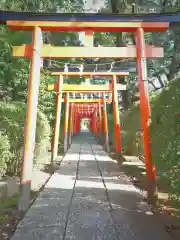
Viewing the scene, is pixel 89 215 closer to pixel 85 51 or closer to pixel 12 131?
pixel 12 131

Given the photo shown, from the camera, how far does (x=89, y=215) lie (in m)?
4.78

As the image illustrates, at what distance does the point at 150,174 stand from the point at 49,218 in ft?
6.90

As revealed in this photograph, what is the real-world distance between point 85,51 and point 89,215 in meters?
3.14

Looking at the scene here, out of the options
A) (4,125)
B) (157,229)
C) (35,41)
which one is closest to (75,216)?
(157,229)

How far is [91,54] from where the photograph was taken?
6191 millimetres

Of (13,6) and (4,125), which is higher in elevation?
(13,6)

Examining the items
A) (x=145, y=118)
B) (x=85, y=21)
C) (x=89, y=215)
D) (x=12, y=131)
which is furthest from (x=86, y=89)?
(x=89, y=215)

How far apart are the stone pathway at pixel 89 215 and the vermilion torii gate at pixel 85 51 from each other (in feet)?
2.27

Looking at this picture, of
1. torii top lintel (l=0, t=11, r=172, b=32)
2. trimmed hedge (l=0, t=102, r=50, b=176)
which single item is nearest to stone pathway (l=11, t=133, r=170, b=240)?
trimmed hedge (l=0, t=102, r=50, b=176)

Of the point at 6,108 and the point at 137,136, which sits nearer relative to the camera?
the point at 6,108

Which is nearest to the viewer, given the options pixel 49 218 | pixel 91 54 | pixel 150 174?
pixel 49 218

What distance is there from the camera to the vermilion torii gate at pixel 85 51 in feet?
19.1

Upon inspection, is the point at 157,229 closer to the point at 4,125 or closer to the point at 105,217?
the point at 105,217

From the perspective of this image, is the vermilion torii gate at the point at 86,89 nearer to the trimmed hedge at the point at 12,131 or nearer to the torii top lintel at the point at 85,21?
the trimmed hedge at the point at 12,131
